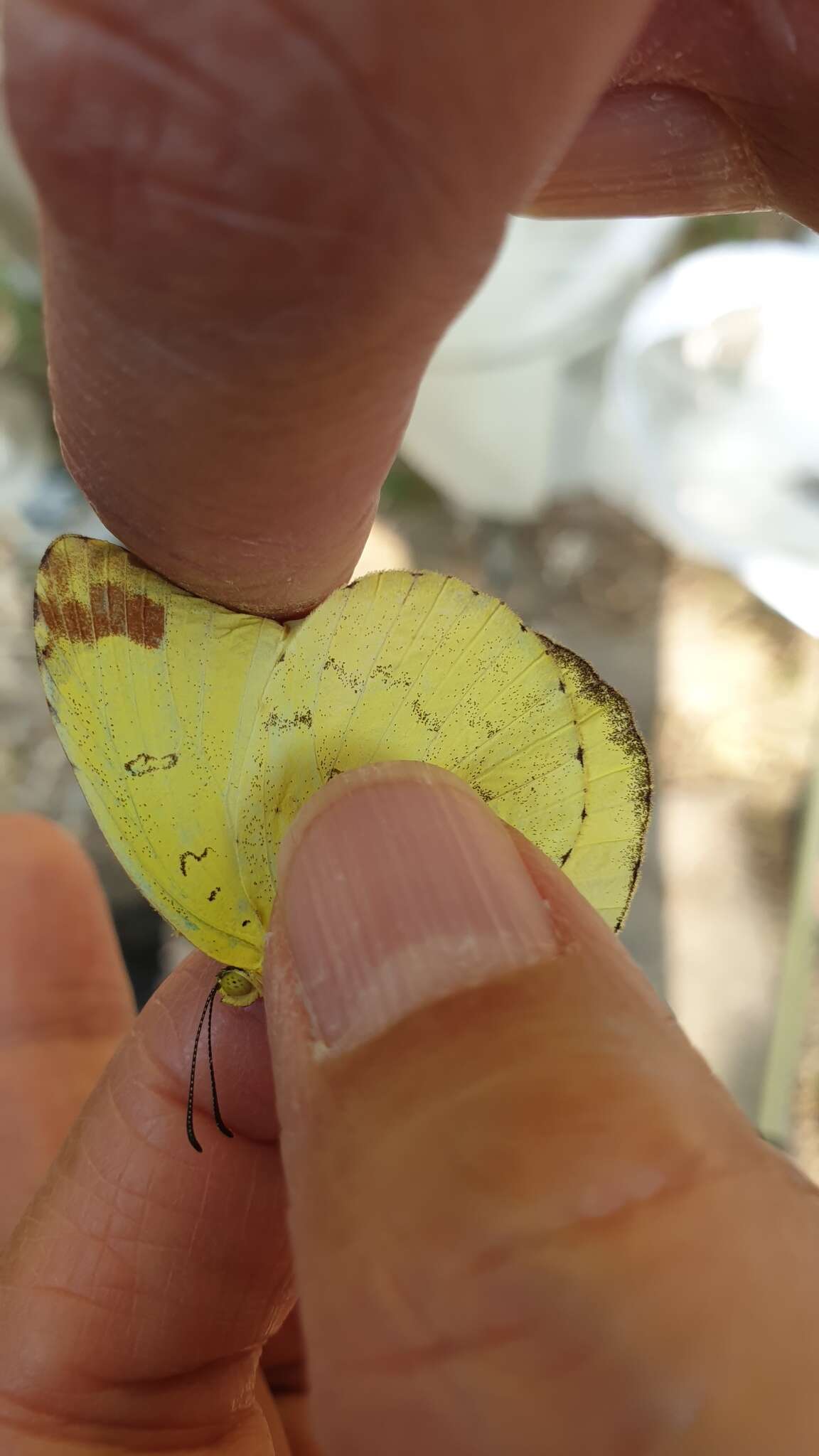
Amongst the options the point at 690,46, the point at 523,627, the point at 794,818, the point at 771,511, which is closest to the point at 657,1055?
the point at 523,627

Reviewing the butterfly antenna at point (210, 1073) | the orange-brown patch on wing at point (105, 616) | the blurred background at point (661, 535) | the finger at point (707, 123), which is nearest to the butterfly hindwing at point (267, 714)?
the orange-brown patch on wing at point (105, 616)

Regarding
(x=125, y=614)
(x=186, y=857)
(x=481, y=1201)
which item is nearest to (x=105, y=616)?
(x=125, y=614)

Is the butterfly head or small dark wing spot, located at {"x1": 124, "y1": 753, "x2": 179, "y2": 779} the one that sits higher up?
small dark wing spot, located at {"x1": 124, "y1": 753, "x2": 179, "y2": 779}

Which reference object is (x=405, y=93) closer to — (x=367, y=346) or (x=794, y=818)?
(x=367, y=346)

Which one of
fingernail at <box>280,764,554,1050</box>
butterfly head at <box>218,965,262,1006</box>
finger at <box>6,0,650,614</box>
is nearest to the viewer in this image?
finger at <box>6,0,650,614</box>

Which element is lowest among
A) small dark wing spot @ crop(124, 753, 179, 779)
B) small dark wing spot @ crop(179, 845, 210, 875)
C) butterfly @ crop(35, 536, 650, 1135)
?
small dark wing spot @ crop(179, 845, 210, 875)

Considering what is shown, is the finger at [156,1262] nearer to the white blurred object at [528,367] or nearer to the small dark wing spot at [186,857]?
the small dark wing spot at [186,857]

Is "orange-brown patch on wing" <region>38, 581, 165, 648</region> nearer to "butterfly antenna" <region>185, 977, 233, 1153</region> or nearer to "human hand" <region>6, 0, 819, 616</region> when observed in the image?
"human hand" <region>6, 0, 819, 616</region>

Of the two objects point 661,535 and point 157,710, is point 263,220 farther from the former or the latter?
point 661,535

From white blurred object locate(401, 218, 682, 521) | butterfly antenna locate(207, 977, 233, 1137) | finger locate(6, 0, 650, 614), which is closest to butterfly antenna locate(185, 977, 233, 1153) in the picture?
butterfly antenna locate(207, 977, 233, 1137)
